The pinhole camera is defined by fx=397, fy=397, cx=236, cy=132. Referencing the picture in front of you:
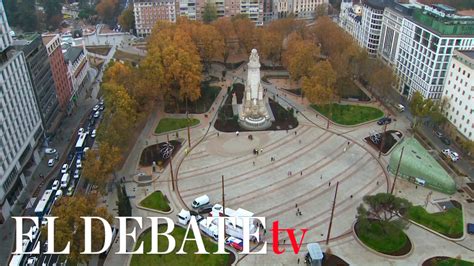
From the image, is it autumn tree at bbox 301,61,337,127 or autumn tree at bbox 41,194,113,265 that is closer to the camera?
autumn tree at bbox 41,194,113,265

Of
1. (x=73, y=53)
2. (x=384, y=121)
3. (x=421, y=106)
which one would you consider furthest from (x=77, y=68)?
(x=421, y=106)

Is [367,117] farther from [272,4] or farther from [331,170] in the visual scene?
[272,4]

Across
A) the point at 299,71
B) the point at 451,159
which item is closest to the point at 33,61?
the point at 299,71

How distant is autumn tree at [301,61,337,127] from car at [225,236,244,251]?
42101 mm

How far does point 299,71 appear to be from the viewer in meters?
95.9

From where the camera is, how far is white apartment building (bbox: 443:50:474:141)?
74.6 metres

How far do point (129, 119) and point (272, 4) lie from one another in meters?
105

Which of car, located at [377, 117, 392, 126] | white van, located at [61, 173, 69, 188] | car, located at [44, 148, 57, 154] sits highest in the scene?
car, located at [377, 117, 392, 126]

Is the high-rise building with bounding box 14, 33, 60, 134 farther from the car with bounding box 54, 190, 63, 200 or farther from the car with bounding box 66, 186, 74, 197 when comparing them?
the car with bounding box 54, 190, 63, 200

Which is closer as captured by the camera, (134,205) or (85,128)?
(134,205)

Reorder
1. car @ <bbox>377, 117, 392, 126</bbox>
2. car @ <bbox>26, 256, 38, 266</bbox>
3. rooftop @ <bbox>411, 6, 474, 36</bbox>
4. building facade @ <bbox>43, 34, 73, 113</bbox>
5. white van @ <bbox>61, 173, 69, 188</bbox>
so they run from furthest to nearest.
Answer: car @ <bbox>377, 117, 392, 126</bbox>, building facade @ <bbox>43, 34, 73, 113</bbox>, rooftop @ <bbox>411, 6, 474, 36</bbox>, white van @ <bbox>61, 173, 69, 188</bbox>, car @ <bbox>26, 256, 38, 266</bbox>

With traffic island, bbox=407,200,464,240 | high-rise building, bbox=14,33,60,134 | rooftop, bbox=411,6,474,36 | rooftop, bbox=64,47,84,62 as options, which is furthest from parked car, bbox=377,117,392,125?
rooftop, bbox=64,47,84,62

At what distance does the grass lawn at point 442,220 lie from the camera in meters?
56.7

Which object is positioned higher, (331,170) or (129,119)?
(129,119)
